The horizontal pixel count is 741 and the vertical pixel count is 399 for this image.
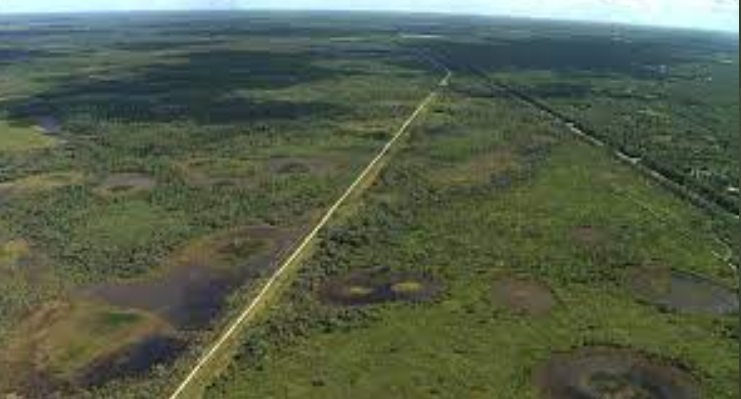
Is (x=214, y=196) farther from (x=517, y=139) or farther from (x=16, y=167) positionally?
(x=517, y=139)

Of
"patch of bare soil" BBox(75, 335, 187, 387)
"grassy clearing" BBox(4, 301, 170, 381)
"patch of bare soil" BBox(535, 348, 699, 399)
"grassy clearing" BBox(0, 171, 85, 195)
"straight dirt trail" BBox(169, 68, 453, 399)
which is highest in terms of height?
"straight dirt trail" BBox(169, 68, 453, 399)

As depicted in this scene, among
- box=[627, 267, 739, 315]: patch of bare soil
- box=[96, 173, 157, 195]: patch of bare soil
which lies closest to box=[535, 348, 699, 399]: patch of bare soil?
box=[627, 267, 739, 315]: patch of bare soil

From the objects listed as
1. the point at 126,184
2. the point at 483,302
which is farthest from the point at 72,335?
the point at 126,184

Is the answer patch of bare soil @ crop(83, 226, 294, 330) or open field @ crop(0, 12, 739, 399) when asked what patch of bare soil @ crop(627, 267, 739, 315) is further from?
patch of bare soil @ crop(83, 226, 294, 330)

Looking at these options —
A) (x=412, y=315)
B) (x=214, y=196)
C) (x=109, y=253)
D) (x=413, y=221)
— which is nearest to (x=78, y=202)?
(x=214, y=196)

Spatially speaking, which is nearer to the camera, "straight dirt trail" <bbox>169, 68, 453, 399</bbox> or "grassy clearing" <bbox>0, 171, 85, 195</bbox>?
"straight dirt trail" <bbox>169, 68, 453, 399</bbox>

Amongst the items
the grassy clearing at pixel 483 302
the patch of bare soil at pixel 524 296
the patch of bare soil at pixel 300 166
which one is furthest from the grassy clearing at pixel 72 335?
the patch of bare soil at pixel 300 166

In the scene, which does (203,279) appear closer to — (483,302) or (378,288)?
(378,288)

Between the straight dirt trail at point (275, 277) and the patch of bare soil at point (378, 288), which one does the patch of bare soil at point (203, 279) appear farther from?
the patch of bare soil at point (378, 288)
